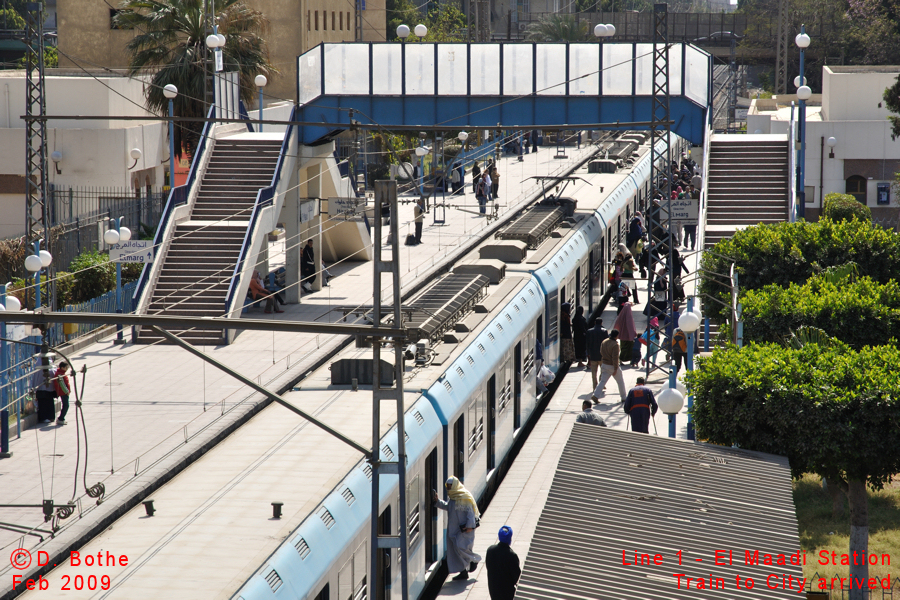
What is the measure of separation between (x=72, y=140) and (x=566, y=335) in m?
20.4

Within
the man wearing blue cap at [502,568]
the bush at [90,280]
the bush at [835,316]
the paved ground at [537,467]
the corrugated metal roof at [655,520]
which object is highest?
the bush at [835,316]

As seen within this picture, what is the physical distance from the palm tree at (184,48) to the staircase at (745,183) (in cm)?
1616

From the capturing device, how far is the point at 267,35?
5194 cm

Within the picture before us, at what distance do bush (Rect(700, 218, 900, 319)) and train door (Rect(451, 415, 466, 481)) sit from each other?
25.6ft

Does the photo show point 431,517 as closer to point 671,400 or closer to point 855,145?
point 671,400

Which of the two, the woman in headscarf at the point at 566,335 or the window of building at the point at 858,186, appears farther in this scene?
the window of building at the point at 858,186

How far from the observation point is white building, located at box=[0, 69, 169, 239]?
34.0 m

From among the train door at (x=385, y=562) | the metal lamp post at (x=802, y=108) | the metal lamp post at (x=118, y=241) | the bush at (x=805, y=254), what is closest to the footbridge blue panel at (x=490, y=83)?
the metal lamp post at (x=802, y=108)

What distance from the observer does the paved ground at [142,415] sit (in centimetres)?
1052

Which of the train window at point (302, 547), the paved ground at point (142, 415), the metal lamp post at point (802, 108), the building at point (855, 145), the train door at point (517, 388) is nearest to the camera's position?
the train window at point (302, 547)

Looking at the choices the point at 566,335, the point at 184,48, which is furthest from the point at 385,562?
the point at 184,48

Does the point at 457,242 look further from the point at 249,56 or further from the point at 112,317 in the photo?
the point at 112,317

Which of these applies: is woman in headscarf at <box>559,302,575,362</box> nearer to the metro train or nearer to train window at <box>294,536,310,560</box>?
the metro train

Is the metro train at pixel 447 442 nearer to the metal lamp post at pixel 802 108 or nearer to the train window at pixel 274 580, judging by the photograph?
the train window at pixel 274 580
